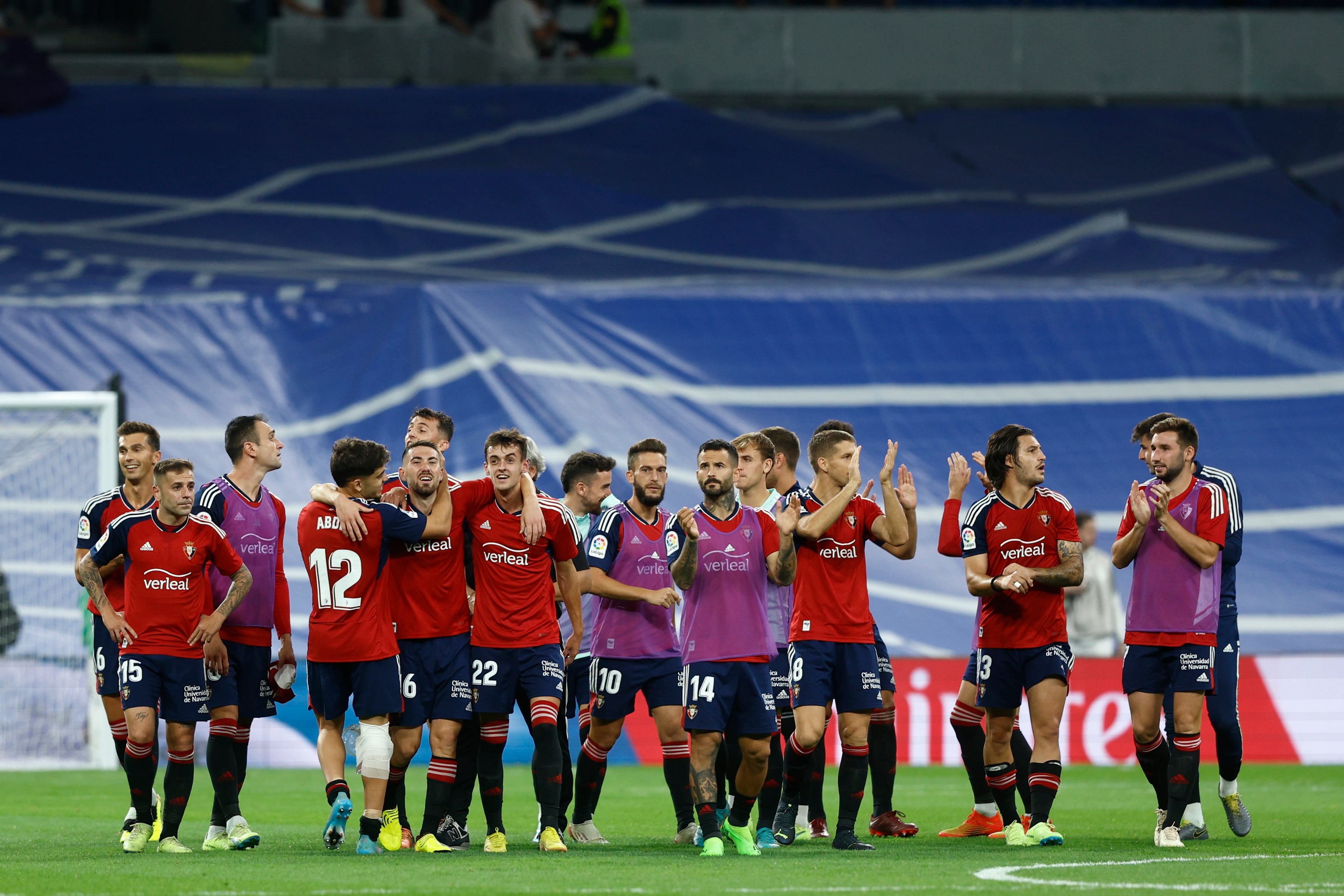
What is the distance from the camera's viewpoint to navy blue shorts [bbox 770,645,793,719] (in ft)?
32.0

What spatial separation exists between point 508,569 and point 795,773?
203 centimetres

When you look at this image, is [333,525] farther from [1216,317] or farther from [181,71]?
[181,71]

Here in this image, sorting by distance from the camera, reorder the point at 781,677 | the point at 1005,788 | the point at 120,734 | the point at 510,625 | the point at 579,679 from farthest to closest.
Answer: the point at 579,679 < the point at 781,677 < the point at 120,734 < the point at 1005,788 < the point at 510,625

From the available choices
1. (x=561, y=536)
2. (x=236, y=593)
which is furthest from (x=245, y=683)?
(x=561, y=536)

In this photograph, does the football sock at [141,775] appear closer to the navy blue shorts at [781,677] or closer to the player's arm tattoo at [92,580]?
the player's arm tattoo at [92,580]

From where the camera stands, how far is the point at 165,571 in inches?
338

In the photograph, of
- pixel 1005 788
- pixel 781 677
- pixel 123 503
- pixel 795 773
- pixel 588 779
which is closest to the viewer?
pixel 1005 788

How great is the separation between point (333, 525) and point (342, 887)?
2196 mm

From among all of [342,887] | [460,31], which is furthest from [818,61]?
[342,887]

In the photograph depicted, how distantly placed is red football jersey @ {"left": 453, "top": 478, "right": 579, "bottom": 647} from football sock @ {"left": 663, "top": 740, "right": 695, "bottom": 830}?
828 mm

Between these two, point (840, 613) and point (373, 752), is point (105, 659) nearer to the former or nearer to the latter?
point (373, 752)

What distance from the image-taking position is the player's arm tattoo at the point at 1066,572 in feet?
28.9

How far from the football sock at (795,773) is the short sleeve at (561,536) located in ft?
5.33

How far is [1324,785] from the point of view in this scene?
12891 millimetres
